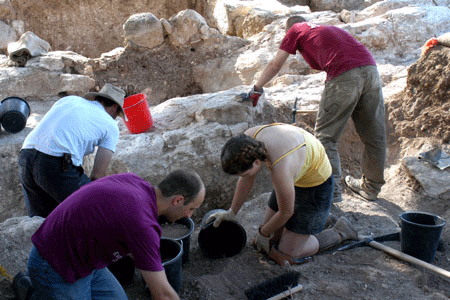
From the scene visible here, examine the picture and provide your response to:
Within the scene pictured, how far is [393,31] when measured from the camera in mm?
6676

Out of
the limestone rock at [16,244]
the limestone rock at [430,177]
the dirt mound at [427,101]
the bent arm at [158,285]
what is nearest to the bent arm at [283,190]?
the bent arm at [158,285]

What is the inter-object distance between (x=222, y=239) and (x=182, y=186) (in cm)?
135

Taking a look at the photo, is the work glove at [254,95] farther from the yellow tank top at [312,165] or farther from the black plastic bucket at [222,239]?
the black plastic bucket at [222,239]

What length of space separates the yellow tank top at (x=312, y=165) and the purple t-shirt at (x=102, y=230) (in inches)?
42.7

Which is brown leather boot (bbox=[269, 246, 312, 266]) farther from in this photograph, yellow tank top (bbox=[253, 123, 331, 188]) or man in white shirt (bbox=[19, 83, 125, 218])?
man in white shirt (bbox=[19, 83, 125, 218])

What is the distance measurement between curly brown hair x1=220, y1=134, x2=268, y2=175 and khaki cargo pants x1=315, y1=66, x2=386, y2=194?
152 centimetres

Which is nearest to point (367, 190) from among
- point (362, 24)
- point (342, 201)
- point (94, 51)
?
point (342, 201)

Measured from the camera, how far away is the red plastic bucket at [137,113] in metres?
4.24

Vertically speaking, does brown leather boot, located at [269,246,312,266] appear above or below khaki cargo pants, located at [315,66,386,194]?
below

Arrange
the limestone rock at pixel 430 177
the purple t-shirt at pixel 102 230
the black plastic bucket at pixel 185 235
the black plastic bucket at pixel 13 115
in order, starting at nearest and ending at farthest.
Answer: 1. the purple t-shirt at pixel 102 230
2. the black plastic bucket at pixel 185 235
3. the limestone rock at pixel 430 177
4. the black plastic bucket at pixel 13 115

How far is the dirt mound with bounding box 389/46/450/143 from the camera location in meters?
4.22

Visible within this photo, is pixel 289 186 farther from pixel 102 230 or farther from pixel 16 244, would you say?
pixel 16 244

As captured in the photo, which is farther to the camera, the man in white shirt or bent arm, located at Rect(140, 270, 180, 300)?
the man in white shirt

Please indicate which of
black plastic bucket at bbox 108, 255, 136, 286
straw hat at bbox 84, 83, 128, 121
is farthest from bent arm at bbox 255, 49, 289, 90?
black plastic bucket at bbox 108, 255, 136, 286
